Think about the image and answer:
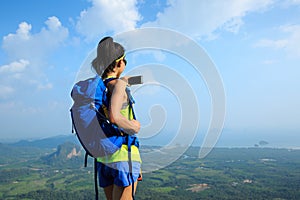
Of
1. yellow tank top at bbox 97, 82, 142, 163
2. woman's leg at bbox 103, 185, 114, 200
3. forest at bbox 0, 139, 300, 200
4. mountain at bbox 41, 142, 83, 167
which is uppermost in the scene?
yellow tank top at bbox 97, 82, 142, 163

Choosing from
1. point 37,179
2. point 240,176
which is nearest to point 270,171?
point 240,176

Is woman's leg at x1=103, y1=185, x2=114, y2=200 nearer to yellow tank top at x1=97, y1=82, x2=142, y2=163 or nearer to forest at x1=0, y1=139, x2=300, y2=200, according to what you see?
yellow tank top at x1=97, y1=82, x2=142, y2=163

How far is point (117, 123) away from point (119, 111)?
70mm

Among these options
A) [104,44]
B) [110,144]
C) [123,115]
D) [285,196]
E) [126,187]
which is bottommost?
[285,196]

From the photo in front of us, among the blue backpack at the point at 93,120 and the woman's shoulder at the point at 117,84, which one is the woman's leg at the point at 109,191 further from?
the woman's shoulder at the point at 117,84

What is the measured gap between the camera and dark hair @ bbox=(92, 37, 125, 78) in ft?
5.58

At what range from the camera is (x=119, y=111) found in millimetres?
1512

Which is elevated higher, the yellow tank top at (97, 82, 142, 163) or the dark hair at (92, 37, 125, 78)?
the dark hair at (92, 37, 125, 78)

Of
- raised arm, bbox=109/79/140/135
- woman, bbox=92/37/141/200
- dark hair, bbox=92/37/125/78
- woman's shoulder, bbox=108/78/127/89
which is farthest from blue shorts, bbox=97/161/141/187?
dark hair, bbox=92/37/125/78

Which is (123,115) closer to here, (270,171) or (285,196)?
(285,196)

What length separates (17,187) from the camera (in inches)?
2275

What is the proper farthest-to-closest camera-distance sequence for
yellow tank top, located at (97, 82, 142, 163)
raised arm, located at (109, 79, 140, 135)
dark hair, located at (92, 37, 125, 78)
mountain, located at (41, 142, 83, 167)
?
mountain, located at (41, 142, 83, 167) < dark hair, located at (92, 37, 125, 78) < yellow tank top, located at (97, 82, 142, 163) < raised arm, located at (109, 79, 140, 135)

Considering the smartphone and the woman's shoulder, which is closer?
the woman's shoulder

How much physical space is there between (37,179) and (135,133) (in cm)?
7207
